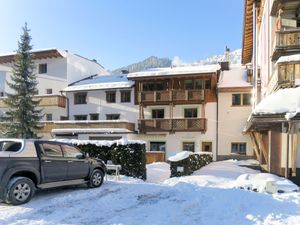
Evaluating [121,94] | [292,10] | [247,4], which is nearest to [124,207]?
[292,10]

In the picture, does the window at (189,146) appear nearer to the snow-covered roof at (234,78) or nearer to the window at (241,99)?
the window at (241,99)

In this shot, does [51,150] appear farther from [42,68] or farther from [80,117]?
[42,68]

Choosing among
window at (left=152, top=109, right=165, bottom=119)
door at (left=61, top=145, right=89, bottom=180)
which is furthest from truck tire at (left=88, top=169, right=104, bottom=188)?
window at (left=152, top=109, right=165, bottom=119)

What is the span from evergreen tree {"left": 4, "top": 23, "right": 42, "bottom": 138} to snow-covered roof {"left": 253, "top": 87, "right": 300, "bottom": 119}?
2171 cm

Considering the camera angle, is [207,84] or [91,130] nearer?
[207,84]

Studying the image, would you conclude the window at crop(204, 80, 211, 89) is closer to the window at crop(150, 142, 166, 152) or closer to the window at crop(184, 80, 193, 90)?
the window at crop(184, 80, 193, 90)

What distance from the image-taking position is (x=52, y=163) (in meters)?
9.62

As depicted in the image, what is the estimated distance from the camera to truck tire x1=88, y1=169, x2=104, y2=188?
11.0 m

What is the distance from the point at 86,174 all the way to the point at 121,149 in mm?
4355

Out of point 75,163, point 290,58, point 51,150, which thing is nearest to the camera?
point 51,150

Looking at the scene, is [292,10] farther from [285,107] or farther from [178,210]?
[178,210]

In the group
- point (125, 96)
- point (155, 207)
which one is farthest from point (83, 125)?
point (155, 207)

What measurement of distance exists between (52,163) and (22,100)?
67.0 ft

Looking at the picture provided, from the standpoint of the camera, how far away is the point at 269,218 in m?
6.89
